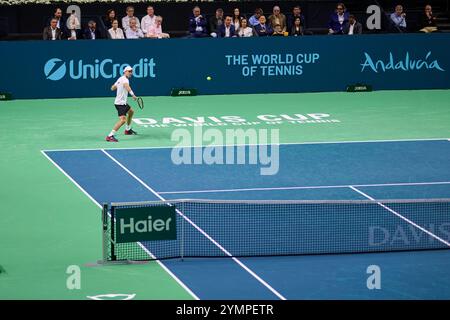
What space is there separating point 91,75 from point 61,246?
16759mm

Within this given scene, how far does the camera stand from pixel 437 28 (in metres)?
37.1

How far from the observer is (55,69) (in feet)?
108

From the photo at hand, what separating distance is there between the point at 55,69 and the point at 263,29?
669 cm

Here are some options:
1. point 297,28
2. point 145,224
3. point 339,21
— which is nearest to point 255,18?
point 297,28

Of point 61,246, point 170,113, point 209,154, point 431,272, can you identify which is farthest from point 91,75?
point 431,272

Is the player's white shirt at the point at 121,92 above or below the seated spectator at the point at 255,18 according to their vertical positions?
below

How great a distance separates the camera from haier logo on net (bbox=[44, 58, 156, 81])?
32.8 meters

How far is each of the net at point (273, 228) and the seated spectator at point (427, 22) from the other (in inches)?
699

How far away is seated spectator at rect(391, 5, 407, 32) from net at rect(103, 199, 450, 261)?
17.7 m

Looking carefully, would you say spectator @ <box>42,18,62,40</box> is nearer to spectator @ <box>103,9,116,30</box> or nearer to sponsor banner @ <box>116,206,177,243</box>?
spectator @ <box>103,9,116,30</box>

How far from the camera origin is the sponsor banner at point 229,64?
3272cm

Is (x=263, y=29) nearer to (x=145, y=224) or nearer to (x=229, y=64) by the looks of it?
(x=229, y=64)

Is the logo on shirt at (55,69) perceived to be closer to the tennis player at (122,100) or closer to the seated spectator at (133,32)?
the seated spectator at (133,32)

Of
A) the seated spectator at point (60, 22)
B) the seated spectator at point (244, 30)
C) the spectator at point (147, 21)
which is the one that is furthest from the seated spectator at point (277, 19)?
the seated spectator at point (60, 22)
